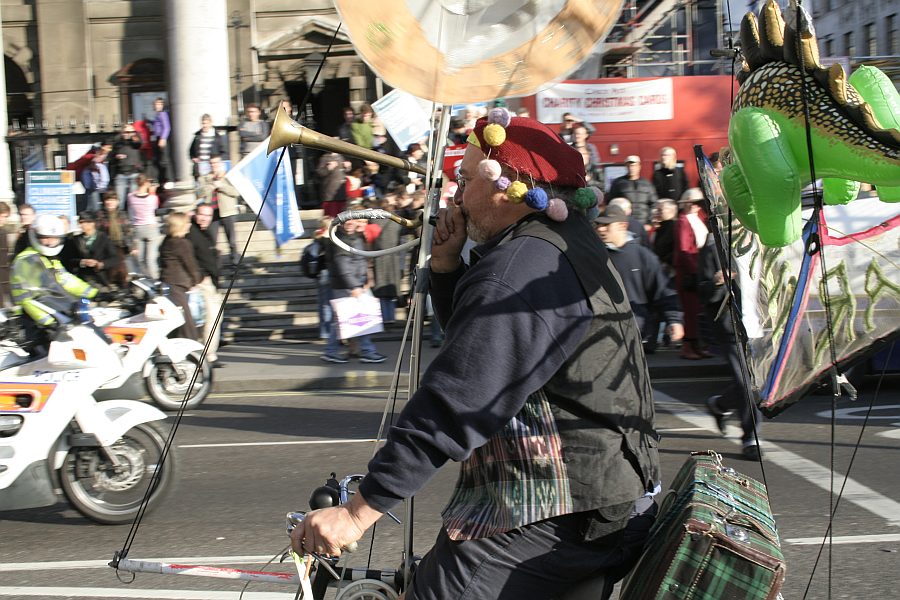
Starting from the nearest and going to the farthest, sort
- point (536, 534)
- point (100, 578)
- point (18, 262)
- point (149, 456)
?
point (536, 534), point (100, 578), point (149, 456), point (18, 262)

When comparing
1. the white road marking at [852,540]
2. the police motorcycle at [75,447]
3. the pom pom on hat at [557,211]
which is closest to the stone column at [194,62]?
the police motorcycle at [75,447]

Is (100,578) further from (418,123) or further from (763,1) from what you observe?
(418,123)

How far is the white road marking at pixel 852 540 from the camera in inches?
204

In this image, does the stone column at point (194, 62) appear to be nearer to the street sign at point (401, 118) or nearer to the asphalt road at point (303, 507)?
the street sign at point (401, 118)

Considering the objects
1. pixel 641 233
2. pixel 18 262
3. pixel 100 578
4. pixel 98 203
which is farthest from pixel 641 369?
pixel 98 203

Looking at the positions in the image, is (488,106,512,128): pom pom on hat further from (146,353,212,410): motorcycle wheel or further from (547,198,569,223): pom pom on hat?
(146,353,212,410): motorcycle wheel

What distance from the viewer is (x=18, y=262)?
8133mm

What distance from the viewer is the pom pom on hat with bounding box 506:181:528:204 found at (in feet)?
7.72

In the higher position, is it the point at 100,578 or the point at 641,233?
the point at 641,233

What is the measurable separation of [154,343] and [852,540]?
643 cm

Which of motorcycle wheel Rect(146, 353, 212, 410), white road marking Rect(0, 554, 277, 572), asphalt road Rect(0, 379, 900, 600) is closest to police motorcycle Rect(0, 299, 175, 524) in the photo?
asphalt road Rect(0, 379, 900, 600)

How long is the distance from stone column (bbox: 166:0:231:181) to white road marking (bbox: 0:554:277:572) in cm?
1476

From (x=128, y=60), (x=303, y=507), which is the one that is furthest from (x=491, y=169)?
(x=128, y=60)

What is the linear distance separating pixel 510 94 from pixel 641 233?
801 centimetres
